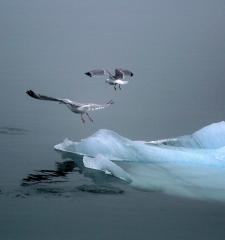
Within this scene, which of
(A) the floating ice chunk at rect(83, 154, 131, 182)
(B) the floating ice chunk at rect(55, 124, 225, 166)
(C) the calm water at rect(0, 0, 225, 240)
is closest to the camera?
(C) the calm water at rect(0, 0, 225, 240)

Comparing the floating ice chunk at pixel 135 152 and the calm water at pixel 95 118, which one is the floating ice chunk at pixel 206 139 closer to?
the floating ice chunk at pixel 135 152

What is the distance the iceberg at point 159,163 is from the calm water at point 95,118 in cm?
18

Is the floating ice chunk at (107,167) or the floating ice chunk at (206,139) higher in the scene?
the floating ice chunk at (206,139)

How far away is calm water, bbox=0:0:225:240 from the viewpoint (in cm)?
721

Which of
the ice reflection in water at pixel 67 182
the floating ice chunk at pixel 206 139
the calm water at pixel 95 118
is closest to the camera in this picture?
the calm water at pixel 95 118

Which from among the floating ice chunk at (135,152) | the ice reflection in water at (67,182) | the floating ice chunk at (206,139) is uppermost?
the floating ice chunk at (206,139)

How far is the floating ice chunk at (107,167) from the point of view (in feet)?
26.4

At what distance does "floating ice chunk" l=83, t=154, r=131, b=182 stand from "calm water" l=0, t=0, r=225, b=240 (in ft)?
0.31

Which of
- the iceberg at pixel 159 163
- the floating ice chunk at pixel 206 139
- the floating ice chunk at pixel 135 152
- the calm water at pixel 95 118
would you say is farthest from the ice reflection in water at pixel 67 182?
the floating ice chunk at pixel 206 139

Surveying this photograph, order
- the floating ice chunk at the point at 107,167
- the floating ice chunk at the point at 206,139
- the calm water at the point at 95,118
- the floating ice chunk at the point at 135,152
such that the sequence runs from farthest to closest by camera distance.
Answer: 1. the floating ice chunk at the point at 206,139
2. the floating ice chunk at the point at 135,152
3. the floating ice chunk at the point at 107,167
4. the calm water at the point at 95,118

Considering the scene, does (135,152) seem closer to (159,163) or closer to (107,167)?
(159,163)

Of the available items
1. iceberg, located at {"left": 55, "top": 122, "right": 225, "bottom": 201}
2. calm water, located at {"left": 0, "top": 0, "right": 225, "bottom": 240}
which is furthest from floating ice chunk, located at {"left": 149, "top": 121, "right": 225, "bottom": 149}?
calm water, located at {"left": 0, "top": 0, "right": 225, "bottom": 240}

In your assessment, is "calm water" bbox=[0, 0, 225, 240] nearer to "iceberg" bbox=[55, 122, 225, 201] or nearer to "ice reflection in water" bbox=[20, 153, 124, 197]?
"ice reflection in water" bbox=[20, 153, 124, 197]

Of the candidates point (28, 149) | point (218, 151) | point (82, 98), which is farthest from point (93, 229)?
point (82, 98)
